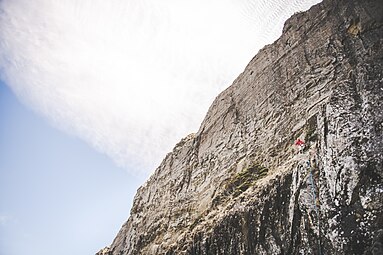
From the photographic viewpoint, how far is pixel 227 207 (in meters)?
23.1

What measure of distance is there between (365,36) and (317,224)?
43.9 ft

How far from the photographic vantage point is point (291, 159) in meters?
20.8

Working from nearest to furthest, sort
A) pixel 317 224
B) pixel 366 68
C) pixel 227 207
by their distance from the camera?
pixel 317 224
pixel 366 68
pixel 227 207

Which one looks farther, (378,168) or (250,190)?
(250,190)

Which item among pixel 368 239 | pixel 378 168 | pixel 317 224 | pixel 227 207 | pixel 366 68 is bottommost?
pixel 368 239

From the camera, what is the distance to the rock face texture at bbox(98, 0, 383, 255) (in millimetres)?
14828

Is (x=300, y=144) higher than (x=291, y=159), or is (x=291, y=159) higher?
(x=300, y=144)

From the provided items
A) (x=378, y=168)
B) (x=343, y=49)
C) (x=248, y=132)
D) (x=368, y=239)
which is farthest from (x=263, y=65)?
(x=368, y=239)

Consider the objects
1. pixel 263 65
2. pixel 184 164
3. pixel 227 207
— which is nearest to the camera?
pixel 227 207

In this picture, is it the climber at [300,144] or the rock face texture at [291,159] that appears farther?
the climber at [300,144]

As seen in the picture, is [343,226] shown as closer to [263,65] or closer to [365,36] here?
[365,36]

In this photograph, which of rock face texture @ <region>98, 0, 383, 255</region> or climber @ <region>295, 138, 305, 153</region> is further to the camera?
climber @ <region>295, 138, 305, 153</region>

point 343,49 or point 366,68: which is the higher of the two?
point 343,49

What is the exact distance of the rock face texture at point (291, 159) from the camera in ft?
48.6
